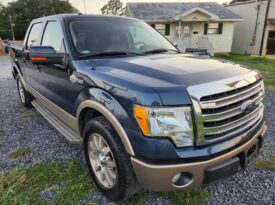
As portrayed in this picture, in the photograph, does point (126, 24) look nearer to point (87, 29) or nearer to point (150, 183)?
point (87, 29)

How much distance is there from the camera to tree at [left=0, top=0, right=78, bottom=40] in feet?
144

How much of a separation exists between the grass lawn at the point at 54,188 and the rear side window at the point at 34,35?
2.27 metres

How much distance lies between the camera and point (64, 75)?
10.0 feet

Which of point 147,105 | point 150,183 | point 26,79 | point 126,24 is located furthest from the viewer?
point 26,79

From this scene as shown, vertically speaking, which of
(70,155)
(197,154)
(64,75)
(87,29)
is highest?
(87,29)

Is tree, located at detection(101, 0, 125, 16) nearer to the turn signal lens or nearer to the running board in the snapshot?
the running board

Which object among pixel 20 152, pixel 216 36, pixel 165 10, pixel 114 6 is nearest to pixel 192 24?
pixel 216 36

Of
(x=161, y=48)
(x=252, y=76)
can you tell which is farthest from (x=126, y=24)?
(x=252, y=76)

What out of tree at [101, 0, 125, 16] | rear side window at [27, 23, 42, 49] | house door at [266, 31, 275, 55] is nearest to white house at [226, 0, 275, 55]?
house door at [266, 31, 275, 55]

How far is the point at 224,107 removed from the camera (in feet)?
6.70

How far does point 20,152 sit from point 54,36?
1752 mm

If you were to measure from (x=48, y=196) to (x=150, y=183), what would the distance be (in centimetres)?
127

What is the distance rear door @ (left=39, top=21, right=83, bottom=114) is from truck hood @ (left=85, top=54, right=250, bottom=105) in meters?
0.45

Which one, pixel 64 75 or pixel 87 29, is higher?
pixel 87 29
